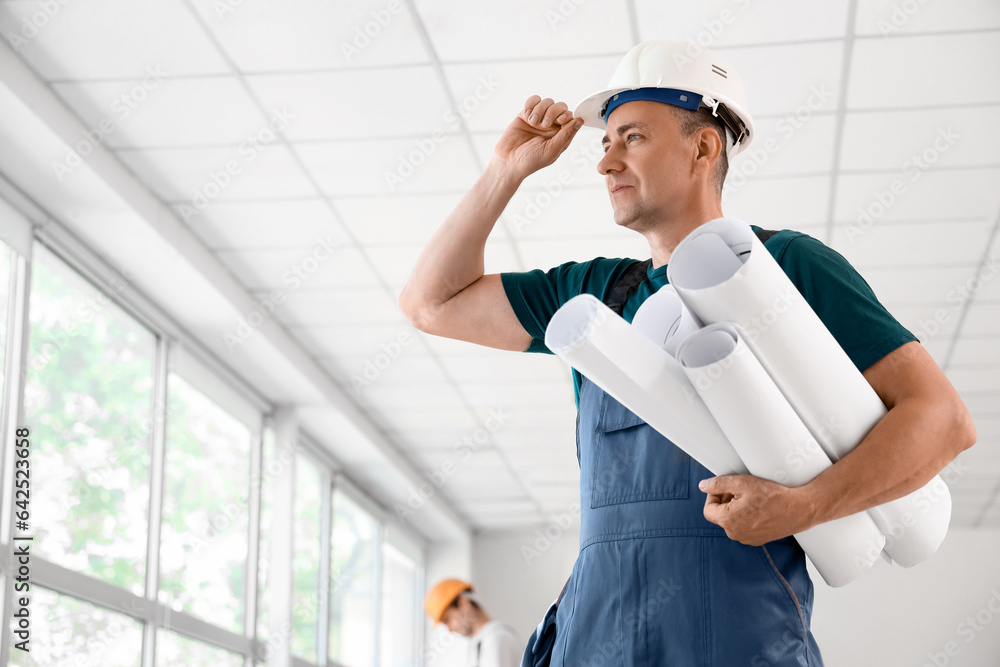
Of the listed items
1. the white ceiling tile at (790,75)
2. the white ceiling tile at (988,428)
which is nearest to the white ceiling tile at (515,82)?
the white ceiling tile at (790,75)

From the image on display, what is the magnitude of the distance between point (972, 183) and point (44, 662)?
430 cm

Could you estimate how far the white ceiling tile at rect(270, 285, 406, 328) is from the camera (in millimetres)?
5371

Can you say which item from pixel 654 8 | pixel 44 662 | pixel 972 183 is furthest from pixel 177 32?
pixel 972 183

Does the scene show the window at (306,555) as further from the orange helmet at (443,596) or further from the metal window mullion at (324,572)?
the orange helmet at (443,596)

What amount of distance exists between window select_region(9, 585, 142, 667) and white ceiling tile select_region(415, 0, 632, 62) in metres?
2.64

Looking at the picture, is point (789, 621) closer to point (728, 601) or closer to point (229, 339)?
point (728, 601)

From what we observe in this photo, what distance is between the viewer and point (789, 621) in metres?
1.02

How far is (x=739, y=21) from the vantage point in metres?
3.30

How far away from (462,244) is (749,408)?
1.92 feet
